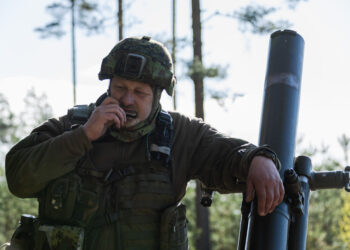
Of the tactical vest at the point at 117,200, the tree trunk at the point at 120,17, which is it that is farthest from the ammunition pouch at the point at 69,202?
the tree trunk at the point at 120,17

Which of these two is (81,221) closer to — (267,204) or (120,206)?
(120,206)

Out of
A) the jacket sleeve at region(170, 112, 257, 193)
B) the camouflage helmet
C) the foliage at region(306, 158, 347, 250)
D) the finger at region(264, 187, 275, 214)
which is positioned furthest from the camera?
the foliage at region(306, 158, 347, 250)

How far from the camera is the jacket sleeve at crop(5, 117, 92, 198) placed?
8.29 ft

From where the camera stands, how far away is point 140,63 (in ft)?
9.40

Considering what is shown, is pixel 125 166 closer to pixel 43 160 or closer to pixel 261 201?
pixel 43 160

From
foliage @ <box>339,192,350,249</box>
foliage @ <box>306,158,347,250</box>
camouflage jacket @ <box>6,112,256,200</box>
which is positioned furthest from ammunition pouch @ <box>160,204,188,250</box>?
foliage @ <box>306,158,347,250</box>

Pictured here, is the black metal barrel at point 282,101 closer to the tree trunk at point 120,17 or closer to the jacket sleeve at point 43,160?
the jacket sleeve at point 43,160

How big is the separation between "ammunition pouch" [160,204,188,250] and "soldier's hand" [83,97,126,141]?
57 cm

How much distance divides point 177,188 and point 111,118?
2.05 feet

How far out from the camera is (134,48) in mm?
3006

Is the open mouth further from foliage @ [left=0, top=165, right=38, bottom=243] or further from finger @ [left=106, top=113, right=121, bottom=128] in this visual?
foliage @ [left=0, top=165, right=38, bottom=243]

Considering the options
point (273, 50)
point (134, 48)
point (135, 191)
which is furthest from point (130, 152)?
point (273, 50)

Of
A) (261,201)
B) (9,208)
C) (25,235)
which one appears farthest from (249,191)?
(9,208)

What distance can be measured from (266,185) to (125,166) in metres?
0.83
